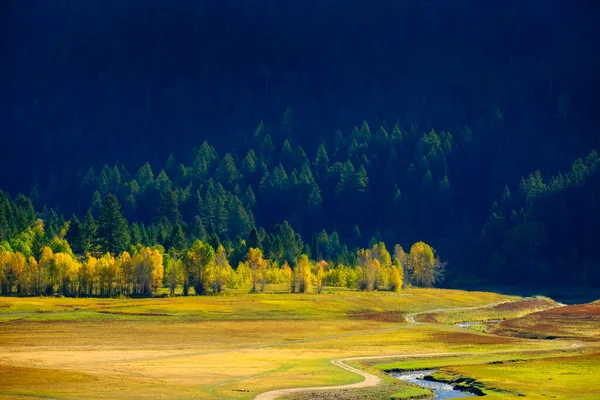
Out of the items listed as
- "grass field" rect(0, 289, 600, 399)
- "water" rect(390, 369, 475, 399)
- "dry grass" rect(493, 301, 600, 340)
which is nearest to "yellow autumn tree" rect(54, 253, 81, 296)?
"grass field" rect(0, 289, 600, 399)

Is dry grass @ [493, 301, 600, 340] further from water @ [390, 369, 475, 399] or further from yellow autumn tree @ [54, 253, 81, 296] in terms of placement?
yellow autumn tree @ [54, 253, 81, 296]

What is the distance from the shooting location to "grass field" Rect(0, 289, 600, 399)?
317 ft

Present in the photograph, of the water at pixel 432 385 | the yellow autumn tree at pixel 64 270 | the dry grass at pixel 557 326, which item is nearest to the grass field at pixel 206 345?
the water at pixel 432 385

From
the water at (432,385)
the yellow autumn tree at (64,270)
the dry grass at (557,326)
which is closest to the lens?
the water at (432,385)

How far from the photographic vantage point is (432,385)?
4181 inches

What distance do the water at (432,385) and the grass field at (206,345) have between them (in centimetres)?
261

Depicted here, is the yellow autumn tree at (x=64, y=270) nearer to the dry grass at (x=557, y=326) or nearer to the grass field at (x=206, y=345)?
the grass field at (x=206, y=345)

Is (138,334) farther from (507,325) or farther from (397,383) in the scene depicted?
(507,325)

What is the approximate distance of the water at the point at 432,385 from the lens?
100 m

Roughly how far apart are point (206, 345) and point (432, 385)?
1555 inches

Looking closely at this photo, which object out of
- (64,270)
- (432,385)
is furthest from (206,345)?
(64,270)

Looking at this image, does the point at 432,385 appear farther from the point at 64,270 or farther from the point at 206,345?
the point at 64,270

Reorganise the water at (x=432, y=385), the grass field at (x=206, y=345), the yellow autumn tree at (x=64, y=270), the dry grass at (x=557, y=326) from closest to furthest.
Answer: the grass field at (x=206, y=345) → the water at (x=432, y=385) → the dry grass at (x=557, y=326) → the yellow autumn tree at (x=64, y=270)

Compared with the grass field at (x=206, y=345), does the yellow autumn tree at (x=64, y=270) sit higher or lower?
higher
